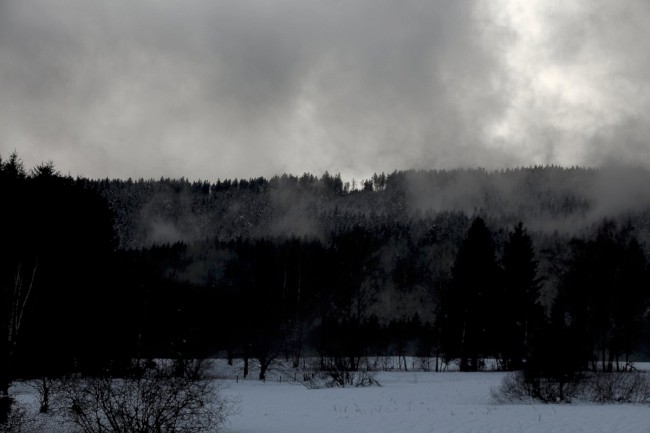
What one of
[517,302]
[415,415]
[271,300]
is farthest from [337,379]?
[517,302]

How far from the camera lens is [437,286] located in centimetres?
5834

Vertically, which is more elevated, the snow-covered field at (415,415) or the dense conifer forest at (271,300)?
the dense conifer forest at (271,300)

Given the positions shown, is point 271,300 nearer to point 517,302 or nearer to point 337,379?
point 337,379

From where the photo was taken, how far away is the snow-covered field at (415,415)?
51.0 ft

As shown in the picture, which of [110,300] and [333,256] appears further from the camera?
[333,256]

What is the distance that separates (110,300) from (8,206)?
1384 cm

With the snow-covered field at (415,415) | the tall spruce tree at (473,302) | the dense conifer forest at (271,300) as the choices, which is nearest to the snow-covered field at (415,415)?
the snow-covered field at (415,415)

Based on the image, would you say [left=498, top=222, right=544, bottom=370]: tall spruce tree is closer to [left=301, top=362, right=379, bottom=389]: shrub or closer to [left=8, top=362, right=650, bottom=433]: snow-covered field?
[left=301, top=362, right=379, bottom=389]: shrub

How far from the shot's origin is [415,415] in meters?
18.1

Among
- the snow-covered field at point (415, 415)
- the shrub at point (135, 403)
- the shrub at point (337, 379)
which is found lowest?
the shrub at point (337, 379)

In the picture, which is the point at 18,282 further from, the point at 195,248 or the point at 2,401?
the point at 195,248

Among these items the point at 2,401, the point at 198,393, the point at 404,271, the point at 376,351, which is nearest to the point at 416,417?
the point at 198,393

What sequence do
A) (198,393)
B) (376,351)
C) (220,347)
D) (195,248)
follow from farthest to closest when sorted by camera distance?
(195,248)
(376,351)
(220,347)
(198,393)

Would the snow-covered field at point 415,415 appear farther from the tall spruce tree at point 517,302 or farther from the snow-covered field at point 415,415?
the tall spruce tree at point 517,302
